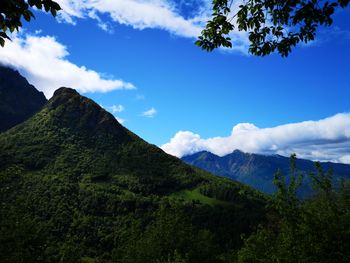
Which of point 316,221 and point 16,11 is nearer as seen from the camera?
point 16,11

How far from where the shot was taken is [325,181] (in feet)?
69.8

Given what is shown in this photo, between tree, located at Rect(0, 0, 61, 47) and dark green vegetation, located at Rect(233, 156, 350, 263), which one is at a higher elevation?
tree, located at Rect(0, 0, 61, 47)

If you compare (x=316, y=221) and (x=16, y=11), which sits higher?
(x=16, y=11)

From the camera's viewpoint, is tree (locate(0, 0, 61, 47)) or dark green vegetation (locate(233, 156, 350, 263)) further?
dark green vegetation (locate(233, 156, 350, 263))

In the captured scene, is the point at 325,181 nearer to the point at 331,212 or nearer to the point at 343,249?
the point at 331,212

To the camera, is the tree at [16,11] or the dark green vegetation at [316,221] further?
the dark green vegetation at [316,221]

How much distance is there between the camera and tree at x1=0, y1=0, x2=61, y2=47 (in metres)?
7.93

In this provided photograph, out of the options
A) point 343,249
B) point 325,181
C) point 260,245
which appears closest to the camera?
point 343,249

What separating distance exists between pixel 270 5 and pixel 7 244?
30964 millimetres

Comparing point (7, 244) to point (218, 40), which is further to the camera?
point (7, 244)

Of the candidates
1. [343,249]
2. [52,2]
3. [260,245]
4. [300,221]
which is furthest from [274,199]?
[52,2]

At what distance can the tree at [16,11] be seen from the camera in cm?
793

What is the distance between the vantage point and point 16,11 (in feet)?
26.7

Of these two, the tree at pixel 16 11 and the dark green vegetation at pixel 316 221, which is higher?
the tree at pixel 16 11
